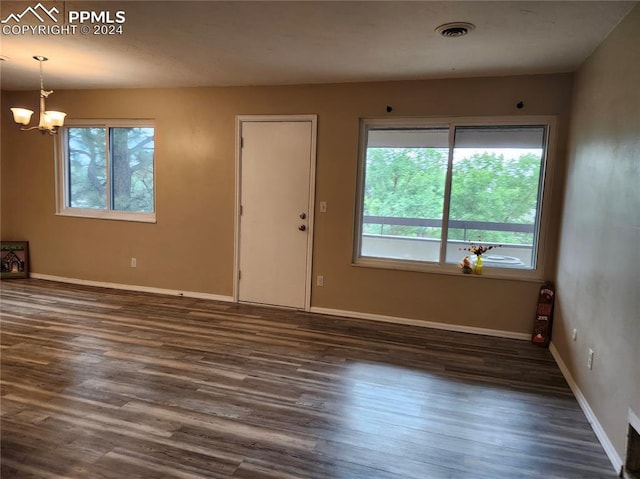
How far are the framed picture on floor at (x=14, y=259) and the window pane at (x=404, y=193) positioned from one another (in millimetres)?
4444

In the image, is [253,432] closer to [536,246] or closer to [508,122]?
[536,246]

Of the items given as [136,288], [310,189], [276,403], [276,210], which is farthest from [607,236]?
[136,288]

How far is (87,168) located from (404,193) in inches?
156

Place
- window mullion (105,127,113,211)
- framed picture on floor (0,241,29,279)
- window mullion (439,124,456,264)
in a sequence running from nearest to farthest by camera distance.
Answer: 1. window mullion (439,124,456,264)
2. window mullion (105,127,113,211)
3. framed picture on floor (0,241,29,279)

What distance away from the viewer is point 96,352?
3.05 meters

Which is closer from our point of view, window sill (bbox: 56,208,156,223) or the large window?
the large window

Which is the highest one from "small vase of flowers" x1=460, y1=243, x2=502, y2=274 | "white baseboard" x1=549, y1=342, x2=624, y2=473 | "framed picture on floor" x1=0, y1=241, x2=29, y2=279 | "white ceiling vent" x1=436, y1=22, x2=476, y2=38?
"white ceiling vent" x1=436, y1=22, x2=476, y2=38

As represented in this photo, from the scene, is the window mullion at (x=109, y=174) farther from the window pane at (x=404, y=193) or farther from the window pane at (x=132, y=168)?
the window pane at (x=404, y=193)

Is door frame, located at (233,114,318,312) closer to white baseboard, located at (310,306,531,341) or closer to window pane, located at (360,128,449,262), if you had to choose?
white baseboard, located at (310,306,531,341)

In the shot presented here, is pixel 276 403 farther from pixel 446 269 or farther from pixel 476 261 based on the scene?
pixel 476 261

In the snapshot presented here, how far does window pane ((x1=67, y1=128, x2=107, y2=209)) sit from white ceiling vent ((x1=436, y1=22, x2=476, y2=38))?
4096 mm

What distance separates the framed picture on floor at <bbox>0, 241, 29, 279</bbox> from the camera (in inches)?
201

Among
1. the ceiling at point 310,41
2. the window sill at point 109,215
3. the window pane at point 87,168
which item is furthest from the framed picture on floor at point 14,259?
the ceiling at point 310,41

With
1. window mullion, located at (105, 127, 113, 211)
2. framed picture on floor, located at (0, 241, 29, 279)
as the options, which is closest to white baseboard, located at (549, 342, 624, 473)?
window mullion, located at (105, 127, 113, 211)
